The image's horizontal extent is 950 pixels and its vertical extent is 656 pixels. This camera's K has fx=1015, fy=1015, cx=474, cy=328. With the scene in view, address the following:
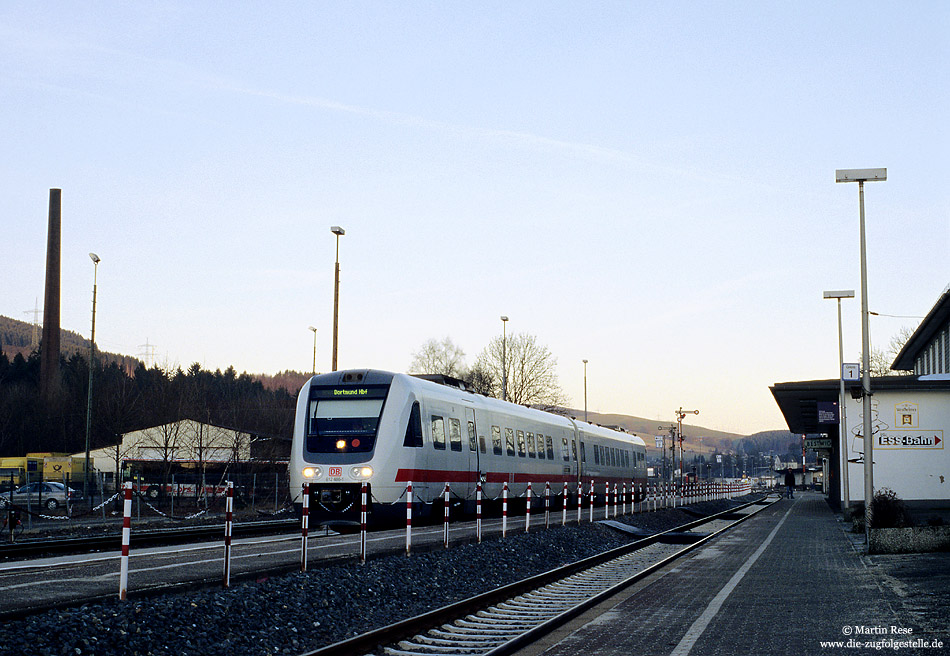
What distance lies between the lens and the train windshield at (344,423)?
70.1 ft

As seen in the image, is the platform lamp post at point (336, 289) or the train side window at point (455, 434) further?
the platform lamp post at point (336, 289)

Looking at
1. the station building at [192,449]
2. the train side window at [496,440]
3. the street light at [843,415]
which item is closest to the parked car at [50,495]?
the station building at [192,449]

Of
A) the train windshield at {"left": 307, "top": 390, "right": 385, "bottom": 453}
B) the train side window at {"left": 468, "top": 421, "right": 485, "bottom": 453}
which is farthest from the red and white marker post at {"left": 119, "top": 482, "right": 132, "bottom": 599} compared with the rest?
the train side window at {"left": 468, "top": 421, "right": 485, "bottom": 453}

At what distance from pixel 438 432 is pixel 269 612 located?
13.8 metres

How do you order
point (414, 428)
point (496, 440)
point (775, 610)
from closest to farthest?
1. point (775, 610)
2. point (414, 428)
3. point (496, 440)

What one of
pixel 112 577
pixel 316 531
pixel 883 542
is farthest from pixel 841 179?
pixel 112 577

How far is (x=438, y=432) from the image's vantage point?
77.9ft

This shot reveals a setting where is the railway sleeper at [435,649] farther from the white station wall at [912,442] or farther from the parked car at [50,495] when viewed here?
the parked car at [50,495]

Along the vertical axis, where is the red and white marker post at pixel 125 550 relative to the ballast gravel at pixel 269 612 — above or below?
above

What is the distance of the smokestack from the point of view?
7338 cm

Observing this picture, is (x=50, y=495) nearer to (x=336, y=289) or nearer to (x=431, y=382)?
(x=336, y=289)

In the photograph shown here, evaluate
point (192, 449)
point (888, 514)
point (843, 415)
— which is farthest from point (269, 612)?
point (192, 449)

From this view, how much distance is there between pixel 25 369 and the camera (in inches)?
4582

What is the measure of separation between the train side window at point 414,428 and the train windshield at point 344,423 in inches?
30.4
